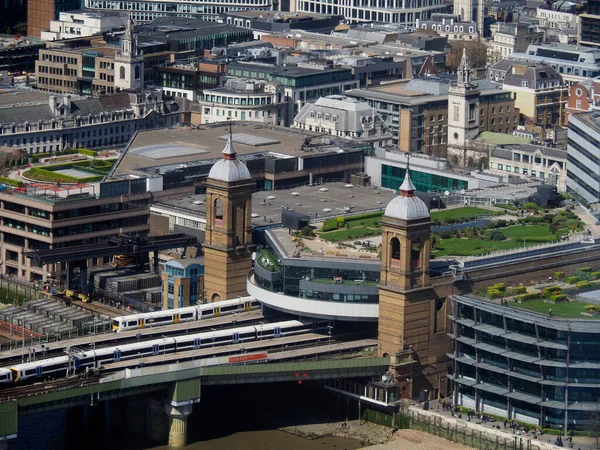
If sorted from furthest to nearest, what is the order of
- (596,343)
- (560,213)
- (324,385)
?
Answer: (560,213), (324,385), (596,343)

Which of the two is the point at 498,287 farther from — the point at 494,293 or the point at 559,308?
the point at 559,308

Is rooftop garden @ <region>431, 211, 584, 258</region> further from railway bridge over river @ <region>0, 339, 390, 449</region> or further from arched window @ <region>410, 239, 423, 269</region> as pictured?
railway bridge over river @ <region>0, 339, 390, 449</region>

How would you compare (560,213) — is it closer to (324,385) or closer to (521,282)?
(521,282)

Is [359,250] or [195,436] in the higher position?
[359,250]

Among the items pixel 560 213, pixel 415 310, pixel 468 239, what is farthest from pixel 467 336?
pixel 560 213

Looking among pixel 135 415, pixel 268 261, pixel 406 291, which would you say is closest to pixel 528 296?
pixel 406 291

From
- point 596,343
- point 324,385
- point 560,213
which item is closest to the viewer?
point 596,343

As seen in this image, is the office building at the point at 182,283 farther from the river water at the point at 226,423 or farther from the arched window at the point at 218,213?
the river water at the point at 226,423
